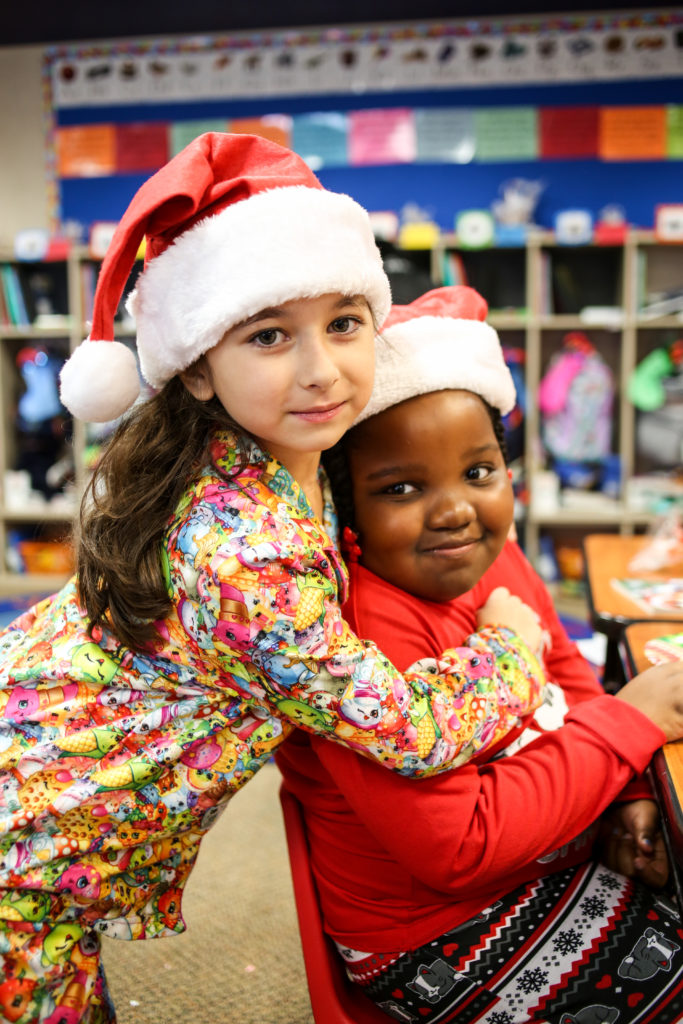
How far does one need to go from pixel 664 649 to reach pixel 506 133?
4071 mm

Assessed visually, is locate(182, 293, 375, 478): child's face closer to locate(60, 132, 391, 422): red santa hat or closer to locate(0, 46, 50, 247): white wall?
locate(60, 132, 391, 422): red santa hat

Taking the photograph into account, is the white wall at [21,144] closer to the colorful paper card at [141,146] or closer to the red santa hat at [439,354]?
the colorful paper card at [141,146]

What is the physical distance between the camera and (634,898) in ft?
3.31

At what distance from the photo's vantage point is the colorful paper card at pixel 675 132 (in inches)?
175

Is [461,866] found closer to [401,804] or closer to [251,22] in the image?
[401,804]

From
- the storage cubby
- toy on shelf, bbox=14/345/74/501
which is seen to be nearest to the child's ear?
the storage cubby

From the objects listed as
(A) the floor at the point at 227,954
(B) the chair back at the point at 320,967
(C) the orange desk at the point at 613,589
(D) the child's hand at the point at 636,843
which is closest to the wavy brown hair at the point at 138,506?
(B) the chair back at the point at 320,967

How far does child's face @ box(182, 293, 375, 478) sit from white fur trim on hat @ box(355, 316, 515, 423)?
72 millimetres

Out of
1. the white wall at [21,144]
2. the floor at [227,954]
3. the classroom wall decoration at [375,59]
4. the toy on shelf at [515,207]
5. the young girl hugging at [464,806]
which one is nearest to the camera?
the young girl hugging at [464,806]

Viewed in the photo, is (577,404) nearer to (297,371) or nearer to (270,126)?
(270,126)

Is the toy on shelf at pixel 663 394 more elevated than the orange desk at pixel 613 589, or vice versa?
the orange desk at pixel 613 589

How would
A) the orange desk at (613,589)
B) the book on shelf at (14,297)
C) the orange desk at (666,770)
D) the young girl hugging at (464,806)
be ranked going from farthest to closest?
the book on shelf at (14,297) → the orange desk at (613,589) → the young girl hugging at (464,806) → the orange desk at (666,770)

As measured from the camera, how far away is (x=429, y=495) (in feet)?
3.36

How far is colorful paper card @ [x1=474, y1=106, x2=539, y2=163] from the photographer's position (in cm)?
455
